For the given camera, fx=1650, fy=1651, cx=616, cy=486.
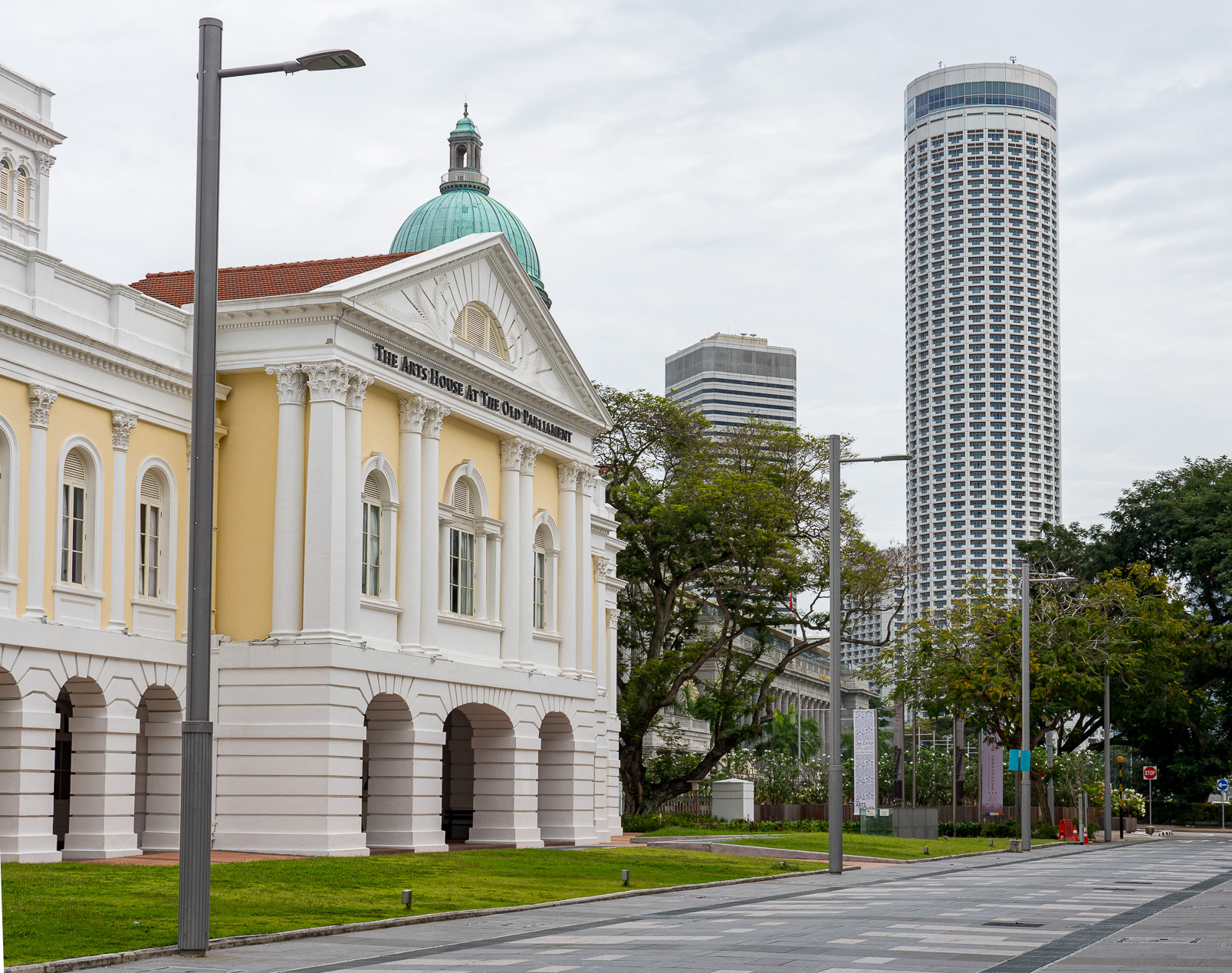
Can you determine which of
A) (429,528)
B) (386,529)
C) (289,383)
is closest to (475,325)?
(429,528)

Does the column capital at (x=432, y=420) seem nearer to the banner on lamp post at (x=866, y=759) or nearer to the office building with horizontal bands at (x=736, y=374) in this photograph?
the banner on lamp post at (x=866, y=759)

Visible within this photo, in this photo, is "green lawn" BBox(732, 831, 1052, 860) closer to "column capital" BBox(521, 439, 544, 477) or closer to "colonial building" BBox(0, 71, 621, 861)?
"colonial building" BBox(0, 71, 621, 861)

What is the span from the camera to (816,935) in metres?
18.8

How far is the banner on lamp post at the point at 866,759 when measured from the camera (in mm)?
42531

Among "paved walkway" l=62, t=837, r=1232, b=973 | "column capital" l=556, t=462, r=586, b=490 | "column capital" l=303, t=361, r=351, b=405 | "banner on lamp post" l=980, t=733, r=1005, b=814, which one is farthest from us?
"banner on lamp post" l=980, t=733, r=1005, b=814

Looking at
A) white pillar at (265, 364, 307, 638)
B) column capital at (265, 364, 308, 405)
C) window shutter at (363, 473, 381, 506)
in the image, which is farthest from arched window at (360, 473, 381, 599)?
column capital at (265, 364, 308, 405)

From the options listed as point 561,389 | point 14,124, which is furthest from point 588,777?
point 14,124

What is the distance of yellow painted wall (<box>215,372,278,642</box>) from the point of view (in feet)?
110

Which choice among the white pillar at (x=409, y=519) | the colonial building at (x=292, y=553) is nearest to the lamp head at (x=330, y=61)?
A: the colonial building at (x=292, y=553)

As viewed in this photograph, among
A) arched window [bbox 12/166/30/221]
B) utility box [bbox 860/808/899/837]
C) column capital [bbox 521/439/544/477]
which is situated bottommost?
utility box [bbox 860/808/899/837]

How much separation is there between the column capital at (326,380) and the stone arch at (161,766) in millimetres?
6564

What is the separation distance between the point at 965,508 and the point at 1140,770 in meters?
69.3

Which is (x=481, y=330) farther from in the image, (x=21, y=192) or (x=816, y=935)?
(x=816, y=935)

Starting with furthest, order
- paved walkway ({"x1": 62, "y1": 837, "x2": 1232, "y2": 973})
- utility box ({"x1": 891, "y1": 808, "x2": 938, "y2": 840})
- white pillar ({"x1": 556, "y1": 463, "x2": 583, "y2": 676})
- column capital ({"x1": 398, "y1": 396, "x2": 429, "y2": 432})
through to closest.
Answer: utility box ({"x1": 891, "y1": 808, "x2": 938, "y2": 840}), white pillar ({"x1": 556, "y1": 463, "x2": 583, "y2": 676}), column capital ({"x1": 398, "y1": 396, "x2": 429, "y2": 432}), paved walkway ({"x1": 62, "y1": 837, "x2": 1232, "y2": 973})
